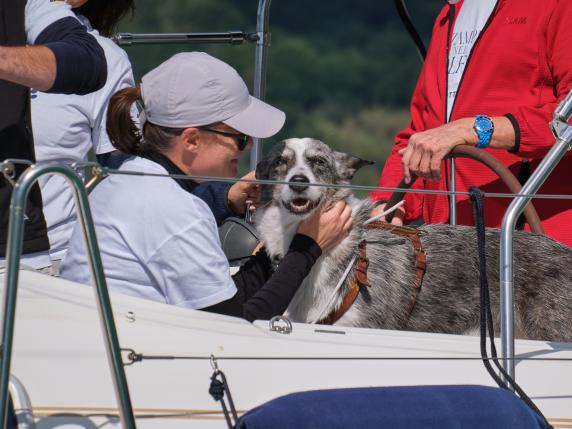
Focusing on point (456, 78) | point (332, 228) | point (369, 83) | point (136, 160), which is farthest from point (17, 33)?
point (369, 83)

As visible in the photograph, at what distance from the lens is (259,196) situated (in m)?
3.74

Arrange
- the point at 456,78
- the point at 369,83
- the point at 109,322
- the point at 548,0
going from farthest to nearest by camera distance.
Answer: the point at 369,83 → the point at 456,78 → the point at 548,0 → the point at 109,322

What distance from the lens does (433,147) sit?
3.09 metres

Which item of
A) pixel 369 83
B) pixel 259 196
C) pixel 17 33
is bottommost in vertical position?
pixel 369 83

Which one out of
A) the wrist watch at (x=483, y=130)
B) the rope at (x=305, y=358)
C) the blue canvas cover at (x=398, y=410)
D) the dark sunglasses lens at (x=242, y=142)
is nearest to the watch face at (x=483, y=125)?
the wrist watch at (x=483, y=130)

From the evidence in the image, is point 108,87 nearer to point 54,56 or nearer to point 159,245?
point 54,56

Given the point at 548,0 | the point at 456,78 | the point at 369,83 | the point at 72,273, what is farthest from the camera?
the point at 369,83

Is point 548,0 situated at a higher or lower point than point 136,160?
higher

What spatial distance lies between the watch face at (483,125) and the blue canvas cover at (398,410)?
1.11m

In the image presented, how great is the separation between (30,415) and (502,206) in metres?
1.89

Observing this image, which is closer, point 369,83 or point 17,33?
point 17,33

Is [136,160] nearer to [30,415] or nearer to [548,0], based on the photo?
[30,415]

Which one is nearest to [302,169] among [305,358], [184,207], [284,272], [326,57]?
[284,272]

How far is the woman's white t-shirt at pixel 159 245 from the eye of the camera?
8.13ft
